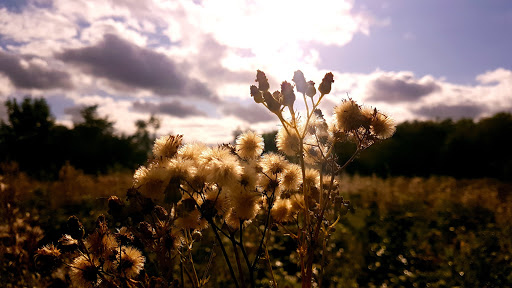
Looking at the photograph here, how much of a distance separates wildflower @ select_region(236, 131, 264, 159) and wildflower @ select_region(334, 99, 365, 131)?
13.3 inches

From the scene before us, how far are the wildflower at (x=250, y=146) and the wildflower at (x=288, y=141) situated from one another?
0.28 ft

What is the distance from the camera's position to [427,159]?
20172mm

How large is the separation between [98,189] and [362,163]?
15385mm

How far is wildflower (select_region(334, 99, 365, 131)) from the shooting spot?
54.5 inches

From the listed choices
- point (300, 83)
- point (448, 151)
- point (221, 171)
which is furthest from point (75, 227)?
point (448, 151)

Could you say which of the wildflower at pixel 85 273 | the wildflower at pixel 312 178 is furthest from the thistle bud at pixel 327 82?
the wildflower at pixel 85 273

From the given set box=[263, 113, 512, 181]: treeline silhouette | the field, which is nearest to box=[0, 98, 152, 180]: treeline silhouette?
box=[263, 113, 512, 181]: treeline silhouette

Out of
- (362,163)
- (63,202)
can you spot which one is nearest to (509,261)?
(63,202)

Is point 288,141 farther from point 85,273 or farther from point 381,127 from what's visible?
point 85,273

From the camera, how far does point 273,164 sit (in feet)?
4.48

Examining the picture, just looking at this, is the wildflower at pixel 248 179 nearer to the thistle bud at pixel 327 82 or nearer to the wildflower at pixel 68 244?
the thistle bud at pixel 327 82

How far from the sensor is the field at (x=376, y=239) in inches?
104

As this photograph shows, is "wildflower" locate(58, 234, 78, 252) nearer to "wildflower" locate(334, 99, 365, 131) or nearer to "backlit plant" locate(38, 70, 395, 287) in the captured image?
"backlit plant" locate(38, 70, 395, 287)

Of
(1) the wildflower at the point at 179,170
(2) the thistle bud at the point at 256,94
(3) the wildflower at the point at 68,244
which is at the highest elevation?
(2) the thistle bud at the point at 256,94
